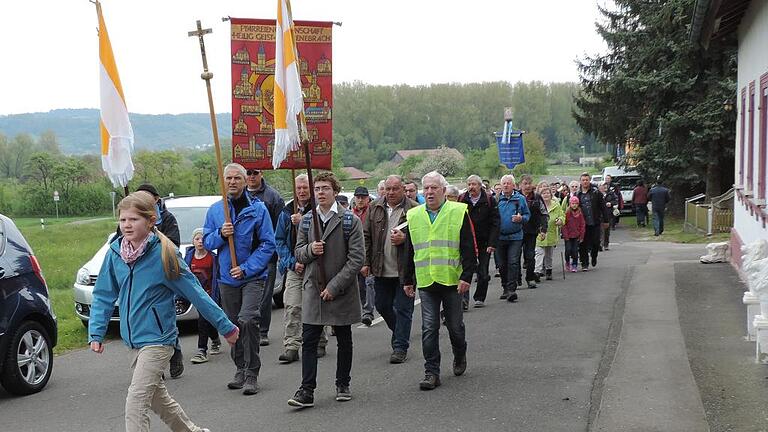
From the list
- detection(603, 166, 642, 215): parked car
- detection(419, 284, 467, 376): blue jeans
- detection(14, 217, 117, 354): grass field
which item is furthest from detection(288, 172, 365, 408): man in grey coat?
detection(603, 166, 642, 215): parked car

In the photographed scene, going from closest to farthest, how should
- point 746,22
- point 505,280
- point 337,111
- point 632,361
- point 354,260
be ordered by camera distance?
point 354,260, point 632,361, point 505,280, point 746,22, point 337,111

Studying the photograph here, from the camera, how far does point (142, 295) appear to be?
17.3 feet

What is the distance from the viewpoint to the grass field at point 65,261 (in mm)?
11680

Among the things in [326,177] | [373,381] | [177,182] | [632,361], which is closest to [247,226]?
[326,177]

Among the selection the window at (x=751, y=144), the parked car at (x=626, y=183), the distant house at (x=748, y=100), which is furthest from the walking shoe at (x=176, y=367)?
the parked car at (x=626, y=183)

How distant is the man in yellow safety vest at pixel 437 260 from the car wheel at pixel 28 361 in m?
3.56

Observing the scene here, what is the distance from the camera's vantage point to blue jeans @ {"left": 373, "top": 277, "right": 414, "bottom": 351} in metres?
8.84

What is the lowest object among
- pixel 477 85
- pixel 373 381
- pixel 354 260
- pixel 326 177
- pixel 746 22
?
pixel 373 381

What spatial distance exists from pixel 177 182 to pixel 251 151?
137ft

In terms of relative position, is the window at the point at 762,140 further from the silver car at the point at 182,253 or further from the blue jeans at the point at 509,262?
the silver car at the point at 182,253

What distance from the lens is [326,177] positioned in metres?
7.48

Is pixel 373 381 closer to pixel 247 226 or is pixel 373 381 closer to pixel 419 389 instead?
pixel 419 389

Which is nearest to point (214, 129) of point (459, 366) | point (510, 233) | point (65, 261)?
point (459, 366)

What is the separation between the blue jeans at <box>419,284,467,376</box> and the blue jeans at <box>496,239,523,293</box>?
5.39 metres
